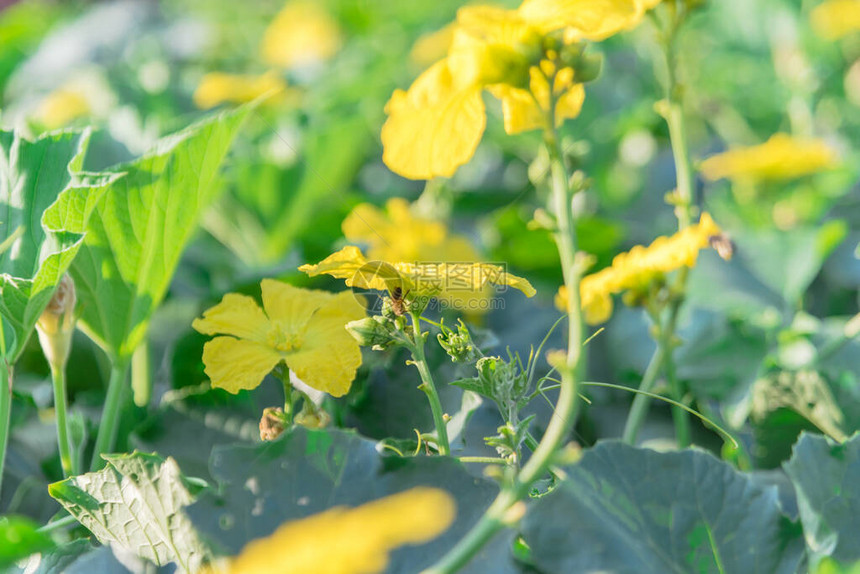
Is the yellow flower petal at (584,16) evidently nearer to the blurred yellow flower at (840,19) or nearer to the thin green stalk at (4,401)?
the thin green stalk at (4,401)

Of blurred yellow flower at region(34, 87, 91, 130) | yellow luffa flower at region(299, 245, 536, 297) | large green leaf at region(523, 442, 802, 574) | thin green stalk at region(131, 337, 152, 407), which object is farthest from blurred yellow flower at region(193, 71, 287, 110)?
large green leaf at region(523, 442, 802, 574)

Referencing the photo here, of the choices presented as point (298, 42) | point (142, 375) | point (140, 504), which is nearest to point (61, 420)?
Result: point (140, 504)

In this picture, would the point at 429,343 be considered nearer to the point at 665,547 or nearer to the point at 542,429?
the point at 542,429

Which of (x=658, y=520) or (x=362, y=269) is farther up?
(x=362, y=269)

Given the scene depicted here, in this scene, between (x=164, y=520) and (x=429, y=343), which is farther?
(x=429, y=343)

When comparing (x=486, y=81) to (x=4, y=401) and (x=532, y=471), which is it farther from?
(x=4, y=401)

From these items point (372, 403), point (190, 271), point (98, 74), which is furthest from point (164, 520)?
point (98, 74)
